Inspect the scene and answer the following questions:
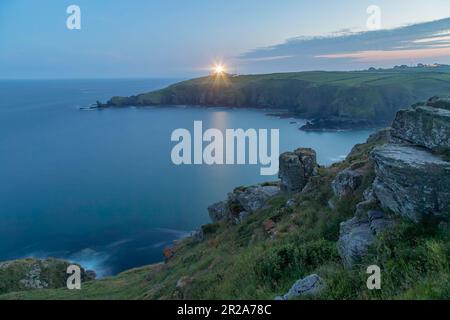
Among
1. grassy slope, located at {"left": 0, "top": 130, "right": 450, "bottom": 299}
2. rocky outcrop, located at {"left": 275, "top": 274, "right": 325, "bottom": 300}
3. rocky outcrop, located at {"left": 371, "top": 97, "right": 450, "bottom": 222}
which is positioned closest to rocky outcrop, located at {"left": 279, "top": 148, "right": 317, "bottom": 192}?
grassy slope, located at {"left": 0, "top": 130, "right": 450, "bottom": 299}

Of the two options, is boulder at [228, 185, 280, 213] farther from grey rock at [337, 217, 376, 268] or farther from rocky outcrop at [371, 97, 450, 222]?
grey rock at [337, 217, 376, 268]

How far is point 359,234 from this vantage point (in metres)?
11.5

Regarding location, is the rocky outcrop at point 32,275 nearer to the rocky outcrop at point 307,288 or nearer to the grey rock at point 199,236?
the grey rock at point 199,236

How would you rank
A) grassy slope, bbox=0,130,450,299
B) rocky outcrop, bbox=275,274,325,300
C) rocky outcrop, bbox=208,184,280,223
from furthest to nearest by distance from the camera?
rocky outcrop, bbox=208,184,280,223, rocky outcrop, bbox=275,274,325,300, grassy slope, bbox=0,130,450,299

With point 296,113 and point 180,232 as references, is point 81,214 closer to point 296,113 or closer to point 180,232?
point 180,232

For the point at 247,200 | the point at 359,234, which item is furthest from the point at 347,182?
the point at 247,200

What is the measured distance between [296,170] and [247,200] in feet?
17.0

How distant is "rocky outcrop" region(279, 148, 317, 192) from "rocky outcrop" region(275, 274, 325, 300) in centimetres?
1974

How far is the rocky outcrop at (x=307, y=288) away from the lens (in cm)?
880

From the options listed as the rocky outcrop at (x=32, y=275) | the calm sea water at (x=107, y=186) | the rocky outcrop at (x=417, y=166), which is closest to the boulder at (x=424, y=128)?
the rocky outcrop at (x=417, y=166)

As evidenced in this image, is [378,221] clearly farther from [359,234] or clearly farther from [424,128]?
[424,128]

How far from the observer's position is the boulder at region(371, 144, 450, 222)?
10406 mm
